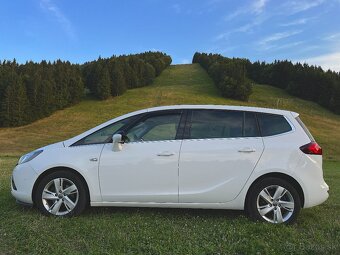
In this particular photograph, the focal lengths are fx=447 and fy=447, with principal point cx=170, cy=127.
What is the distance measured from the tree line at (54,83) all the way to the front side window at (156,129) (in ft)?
196

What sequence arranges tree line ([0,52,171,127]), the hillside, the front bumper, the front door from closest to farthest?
the front door
the front bumper
the hillside
tree line ([0,52,171,127])

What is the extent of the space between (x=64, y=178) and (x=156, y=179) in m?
1.28

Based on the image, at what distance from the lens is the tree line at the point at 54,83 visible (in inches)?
2502

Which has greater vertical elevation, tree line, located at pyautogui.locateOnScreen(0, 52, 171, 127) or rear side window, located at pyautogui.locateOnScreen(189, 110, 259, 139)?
rear side window, located at pyautogui.locateOnScreen(189, 110, 259, 139)

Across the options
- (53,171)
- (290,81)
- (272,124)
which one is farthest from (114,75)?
(272,124)

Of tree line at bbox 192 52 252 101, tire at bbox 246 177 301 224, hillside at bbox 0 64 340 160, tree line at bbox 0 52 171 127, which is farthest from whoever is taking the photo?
tree line at bbox 192 52 252 101

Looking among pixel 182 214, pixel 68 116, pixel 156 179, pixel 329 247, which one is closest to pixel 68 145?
pixel 156 179

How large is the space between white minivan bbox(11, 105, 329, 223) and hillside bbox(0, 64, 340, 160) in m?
39.0

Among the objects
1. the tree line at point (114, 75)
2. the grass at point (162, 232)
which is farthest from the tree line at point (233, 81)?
the grass at point (162, 232)

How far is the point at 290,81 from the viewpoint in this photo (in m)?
92.8

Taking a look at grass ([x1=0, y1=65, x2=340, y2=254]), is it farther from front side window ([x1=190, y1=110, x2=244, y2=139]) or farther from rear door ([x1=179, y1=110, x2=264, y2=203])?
front side window ([x1=190, y1=110, x2=244, y2=139])

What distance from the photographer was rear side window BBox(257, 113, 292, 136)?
20.4 feet

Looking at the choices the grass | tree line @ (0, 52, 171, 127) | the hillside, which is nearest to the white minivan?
the grass

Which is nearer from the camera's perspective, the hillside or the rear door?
the rear door
